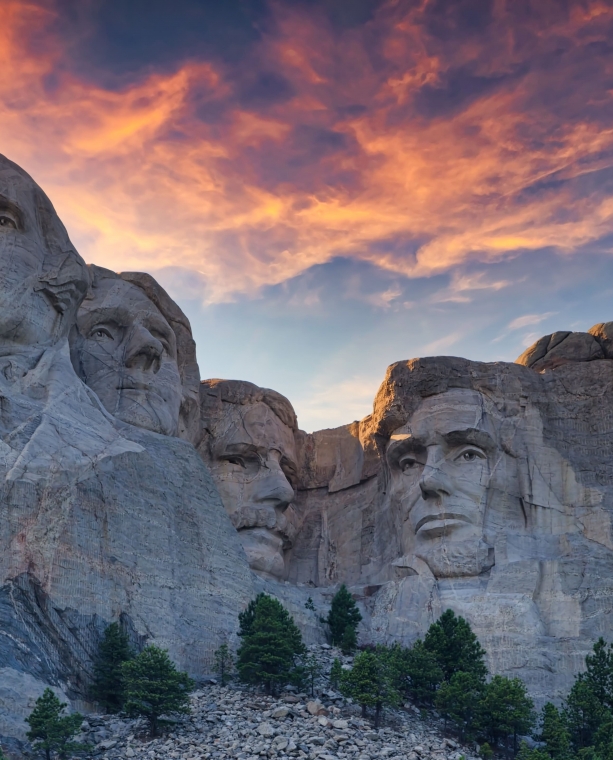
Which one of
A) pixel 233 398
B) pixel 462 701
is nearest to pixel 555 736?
pixel 462 701

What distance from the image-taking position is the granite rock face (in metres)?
26.3

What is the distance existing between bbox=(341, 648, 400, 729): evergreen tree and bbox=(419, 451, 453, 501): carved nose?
8874 mm

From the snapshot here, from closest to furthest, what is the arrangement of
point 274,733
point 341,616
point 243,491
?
point 274,733
point 341,616
point 243,491

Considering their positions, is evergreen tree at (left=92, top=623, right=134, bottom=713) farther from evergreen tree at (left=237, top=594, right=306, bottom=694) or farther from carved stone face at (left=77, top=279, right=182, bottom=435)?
carved stone face at (left=77, top=279, right=182, bottom=435)

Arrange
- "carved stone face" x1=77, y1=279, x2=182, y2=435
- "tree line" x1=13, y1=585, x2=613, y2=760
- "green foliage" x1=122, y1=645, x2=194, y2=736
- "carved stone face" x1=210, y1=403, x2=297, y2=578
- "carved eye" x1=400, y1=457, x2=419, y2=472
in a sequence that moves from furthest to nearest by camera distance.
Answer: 1. "carved stone face" x1=210, y1=403, x2=297, y2=578
2. "carved eye" x1=400, y1=457, x2=419, y2=472
3. "carved stone face" x1=77, y1=279, x2=182, y2=435
4. "tree line" x1=13, y1=585, x2=613, y2=760
5. "green foliage" x1=122, y1=645, x2=194, y2=736

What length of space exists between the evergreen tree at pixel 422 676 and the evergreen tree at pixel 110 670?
20.6 ft

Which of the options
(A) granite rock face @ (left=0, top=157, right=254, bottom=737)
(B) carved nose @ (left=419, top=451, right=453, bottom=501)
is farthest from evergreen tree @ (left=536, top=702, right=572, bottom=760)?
(B) carved nose @ (left=419, top=451, right=453, bottom=501)

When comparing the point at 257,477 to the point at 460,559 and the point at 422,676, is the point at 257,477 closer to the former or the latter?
the point at 460,559

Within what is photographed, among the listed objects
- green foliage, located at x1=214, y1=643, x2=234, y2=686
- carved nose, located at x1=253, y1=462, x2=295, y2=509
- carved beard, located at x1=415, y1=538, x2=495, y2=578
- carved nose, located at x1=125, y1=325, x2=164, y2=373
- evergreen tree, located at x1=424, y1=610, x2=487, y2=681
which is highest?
carved nose, located at x1=125, y1=325, x2=164, y2=373

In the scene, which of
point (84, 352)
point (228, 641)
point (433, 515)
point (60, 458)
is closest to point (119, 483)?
point (60, 458)

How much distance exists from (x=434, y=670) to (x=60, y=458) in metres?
9.49

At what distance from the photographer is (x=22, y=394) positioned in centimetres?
3002

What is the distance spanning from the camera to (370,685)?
26.3 meters

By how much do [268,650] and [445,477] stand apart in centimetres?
989
